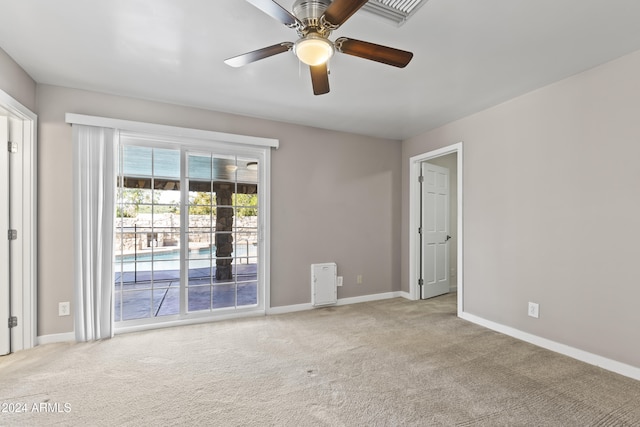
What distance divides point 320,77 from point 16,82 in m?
2.59

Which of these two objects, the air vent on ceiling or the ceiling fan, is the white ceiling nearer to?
the air vent on ceiling

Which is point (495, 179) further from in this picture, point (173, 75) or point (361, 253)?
point (173, 75)

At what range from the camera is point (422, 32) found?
2076mm

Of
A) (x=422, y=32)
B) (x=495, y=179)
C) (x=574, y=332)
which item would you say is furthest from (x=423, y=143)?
(x=574, y=332)

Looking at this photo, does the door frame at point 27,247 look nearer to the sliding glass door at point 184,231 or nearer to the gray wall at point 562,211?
the sliding glass door at point 184,231

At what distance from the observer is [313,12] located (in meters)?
1.65

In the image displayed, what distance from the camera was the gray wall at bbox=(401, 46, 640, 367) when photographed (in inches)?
92.6

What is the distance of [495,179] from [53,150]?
456 centimetres

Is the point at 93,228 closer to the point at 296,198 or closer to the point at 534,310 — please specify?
the point at 296,198

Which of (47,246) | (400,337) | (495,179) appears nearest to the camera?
(47,246)

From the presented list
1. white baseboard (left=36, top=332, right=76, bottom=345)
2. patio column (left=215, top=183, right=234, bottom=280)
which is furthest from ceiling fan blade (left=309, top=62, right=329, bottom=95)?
white baseboard (left=36, top=332, right=76, bottom=345)

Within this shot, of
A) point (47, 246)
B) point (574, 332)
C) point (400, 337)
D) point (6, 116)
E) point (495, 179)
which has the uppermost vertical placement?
point (6, 116)

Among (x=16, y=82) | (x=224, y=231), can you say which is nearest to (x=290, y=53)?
(x=224, y=231)

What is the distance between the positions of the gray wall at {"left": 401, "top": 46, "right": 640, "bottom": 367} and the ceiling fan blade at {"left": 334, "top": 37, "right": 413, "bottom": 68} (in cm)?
192
